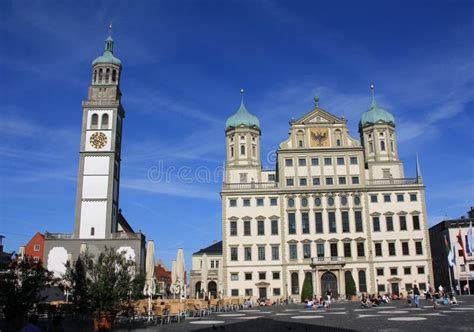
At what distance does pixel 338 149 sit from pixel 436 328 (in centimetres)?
4851

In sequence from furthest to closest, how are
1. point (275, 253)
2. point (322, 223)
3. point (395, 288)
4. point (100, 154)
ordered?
point (322, 223) → point (275, 253) → point (395, 288) → point (100, 154)

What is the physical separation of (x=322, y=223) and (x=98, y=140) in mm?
29898

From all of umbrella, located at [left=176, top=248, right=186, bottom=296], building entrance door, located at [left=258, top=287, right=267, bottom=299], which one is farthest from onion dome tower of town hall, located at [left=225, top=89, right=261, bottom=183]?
umbrella, located at [left=176, top=248, right=186, bottom=296]

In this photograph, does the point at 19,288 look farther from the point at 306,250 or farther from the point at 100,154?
the point at 306,250

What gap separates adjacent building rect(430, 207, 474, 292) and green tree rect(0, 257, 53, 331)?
59484 mm

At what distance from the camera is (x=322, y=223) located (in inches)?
2477

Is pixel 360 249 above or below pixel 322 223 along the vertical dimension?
below

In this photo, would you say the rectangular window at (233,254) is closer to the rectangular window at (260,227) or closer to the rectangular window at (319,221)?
the rectangular window at (260,227)

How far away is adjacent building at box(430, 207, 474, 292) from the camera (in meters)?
69.8

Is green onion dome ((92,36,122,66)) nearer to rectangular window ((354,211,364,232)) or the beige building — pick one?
the beige building

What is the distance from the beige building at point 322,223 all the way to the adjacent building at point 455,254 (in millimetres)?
9477

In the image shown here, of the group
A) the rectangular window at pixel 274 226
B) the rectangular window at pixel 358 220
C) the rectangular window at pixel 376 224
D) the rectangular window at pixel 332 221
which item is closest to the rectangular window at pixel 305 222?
the rectangular window at pixel 332 221

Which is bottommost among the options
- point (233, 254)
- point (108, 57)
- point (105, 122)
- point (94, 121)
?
point (233, 254)

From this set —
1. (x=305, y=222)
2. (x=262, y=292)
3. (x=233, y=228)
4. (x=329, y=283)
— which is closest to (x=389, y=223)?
(x=305, y=222)
